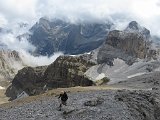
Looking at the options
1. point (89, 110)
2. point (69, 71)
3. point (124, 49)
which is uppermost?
point (124, 49)

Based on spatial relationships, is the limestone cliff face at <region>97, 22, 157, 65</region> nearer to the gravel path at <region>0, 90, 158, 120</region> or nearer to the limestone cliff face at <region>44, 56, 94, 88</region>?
the limestone cliff face at <region>44, 56, 94, 88</region>

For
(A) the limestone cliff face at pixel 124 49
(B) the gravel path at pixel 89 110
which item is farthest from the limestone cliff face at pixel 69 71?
(B) the gravel path at pixel 89 110

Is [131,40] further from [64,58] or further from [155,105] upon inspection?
[155,105]

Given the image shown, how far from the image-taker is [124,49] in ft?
531

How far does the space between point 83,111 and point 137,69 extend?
84521 millimetres

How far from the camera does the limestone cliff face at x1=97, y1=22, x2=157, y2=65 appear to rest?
155 metres

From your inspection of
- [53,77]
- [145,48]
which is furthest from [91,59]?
[53,77]

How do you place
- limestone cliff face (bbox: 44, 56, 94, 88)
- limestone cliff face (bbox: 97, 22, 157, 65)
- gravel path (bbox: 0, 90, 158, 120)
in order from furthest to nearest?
1. limestone cliff face (bbox: 44, 56, 94, 88)
2. limestone cliff face (bbox: 97, 22, 157, 65)
3. gravel path (bbox: 0, 90, 158, 120)

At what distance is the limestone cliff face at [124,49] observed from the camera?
508 feet

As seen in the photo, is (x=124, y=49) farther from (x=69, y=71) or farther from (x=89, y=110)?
(x=89, y=110)

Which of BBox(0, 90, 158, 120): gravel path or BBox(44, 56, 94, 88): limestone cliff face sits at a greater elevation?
BBox(44, 56, 94, 88): limestone cliff face

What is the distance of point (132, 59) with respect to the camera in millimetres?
149000

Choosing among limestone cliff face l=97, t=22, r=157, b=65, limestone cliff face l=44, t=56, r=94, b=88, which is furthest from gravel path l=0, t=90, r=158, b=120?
limestone cliff face l=44, t=56, r=94, b=88

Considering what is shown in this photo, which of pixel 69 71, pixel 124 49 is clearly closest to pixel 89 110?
pixel 124 49
